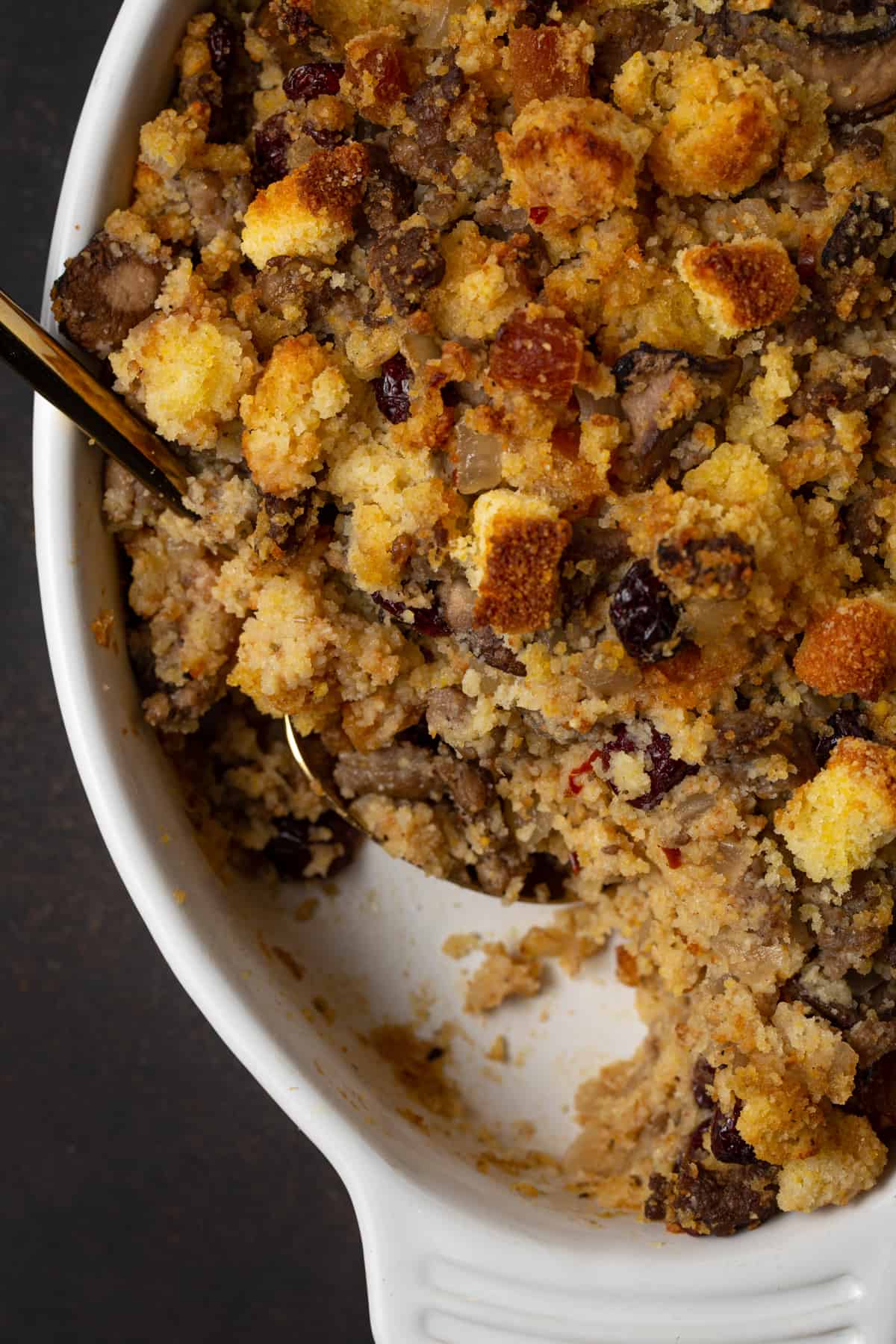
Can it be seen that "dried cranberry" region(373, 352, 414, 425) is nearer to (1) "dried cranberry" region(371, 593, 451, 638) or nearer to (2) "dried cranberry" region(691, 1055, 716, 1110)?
(1) "dried cranberry" region(371, 593, 451, 638)

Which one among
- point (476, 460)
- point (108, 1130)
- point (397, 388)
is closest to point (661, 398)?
point (476, 460)

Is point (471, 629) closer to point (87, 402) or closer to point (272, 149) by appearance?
point (87, 402)

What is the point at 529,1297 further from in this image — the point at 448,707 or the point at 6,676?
the point at 6,676

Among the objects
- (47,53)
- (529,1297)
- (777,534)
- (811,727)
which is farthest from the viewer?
(47,53)

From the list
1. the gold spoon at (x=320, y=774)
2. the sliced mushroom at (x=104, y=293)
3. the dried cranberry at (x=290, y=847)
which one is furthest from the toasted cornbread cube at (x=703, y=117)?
the dried cranberry at (x=290, y=847)

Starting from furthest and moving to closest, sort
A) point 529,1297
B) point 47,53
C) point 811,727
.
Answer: point 47,53, point 529,1297, point 811,727

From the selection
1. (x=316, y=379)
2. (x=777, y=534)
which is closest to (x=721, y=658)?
(x=777, y=534)

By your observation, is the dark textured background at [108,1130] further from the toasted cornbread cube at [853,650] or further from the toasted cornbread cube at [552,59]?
the toasted cornbread cube at [853,650]

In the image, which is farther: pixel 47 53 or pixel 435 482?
pixel 47 53
